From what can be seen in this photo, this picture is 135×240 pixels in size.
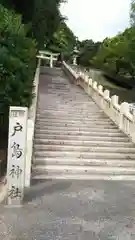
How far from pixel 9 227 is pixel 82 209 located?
1491mm

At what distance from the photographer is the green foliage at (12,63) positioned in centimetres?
762

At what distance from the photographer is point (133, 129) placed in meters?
11.1

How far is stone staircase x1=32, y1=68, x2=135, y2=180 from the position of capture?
8875 millimetres

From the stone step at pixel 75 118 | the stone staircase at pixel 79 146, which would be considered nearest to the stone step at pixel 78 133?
the stone staircase at pixel 79 146

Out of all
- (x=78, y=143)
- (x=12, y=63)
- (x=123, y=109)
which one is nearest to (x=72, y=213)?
(x=12, y=63)

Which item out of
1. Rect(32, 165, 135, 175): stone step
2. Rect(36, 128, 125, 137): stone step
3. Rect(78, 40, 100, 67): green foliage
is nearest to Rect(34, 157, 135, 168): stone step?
Rect(32, 165, 135, 175): stone step

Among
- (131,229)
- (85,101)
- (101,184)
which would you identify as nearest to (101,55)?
(85,101)

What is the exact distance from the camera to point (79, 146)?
10.3 metres

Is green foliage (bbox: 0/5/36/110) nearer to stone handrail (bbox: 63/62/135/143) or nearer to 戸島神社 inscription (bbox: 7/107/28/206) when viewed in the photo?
戸島神社 inscription (bbox: 7/107/28/206)

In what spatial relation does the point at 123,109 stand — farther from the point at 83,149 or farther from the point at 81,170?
the point at 81,170

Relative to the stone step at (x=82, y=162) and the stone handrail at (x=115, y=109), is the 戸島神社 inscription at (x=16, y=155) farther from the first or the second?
the stone handrail at (x=115, y=109)

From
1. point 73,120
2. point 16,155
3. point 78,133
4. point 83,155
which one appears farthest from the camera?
point 73,120

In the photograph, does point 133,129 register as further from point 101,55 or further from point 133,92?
point 101,55

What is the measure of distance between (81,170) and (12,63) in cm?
323
